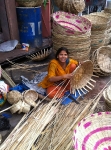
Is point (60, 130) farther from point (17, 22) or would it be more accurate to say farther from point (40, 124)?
point (17, 22)

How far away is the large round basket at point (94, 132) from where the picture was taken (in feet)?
5.64

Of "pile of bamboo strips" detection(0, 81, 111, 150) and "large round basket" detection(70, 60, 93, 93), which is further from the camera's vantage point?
"large round basket" detection(70, 60, 93, 93)

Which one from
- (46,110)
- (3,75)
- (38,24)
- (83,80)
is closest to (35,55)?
(38,24)

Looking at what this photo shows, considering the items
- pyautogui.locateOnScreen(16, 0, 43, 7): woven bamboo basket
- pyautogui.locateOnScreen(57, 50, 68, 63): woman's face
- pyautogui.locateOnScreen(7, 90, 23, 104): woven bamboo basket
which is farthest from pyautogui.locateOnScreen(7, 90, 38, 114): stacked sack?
pyautogui.locateOnScreen(16, 0, 43, 7): woven bamboo basket

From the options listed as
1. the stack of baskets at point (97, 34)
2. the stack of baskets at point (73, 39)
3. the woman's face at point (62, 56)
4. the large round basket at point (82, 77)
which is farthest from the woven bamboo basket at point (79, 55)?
the woman's face at point (62, 56)

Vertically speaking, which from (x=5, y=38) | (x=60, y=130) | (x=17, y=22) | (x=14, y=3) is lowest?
(x=60, y=130)

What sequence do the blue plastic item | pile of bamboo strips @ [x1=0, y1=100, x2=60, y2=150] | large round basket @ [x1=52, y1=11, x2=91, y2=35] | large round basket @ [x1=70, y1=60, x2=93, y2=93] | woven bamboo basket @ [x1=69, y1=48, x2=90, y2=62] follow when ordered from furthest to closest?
the blue plastic item < large round basket @ [x1=52, y1=11, x2=91, y2=35] < woven bamboo basket @ [x1=69, y1=48, x2=90, y2=62] < large round basket @ [x1=70, y1=60, x2=93, y2=93] < pile of bamboo strips @ [x1=0, y1=100, x2=60, y2=150]

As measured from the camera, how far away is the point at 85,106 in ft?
8.10

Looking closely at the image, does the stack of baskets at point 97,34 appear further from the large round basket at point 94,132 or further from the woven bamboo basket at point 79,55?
the large round basket at point 94,132

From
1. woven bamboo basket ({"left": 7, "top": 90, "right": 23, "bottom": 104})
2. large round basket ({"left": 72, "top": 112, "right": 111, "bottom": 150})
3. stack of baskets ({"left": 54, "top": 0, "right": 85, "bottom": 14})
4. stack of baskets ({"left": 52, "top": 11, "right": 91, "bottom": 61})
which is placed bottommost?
woven bamboo basket ({"left": 7, "top": 90, "right": 23, "bottom": 104})

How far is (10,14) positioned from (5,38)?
0.55 m

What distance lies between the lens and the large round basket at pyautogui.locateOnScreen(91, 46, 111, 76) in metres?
3.23

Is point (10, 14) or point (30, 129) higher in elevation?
point (10, 14)

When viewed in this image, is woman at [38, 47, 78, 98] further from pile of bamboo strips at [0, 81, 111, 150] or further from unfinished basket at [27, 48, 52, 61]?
unfinished basket at [27, 48, 52, 61]
